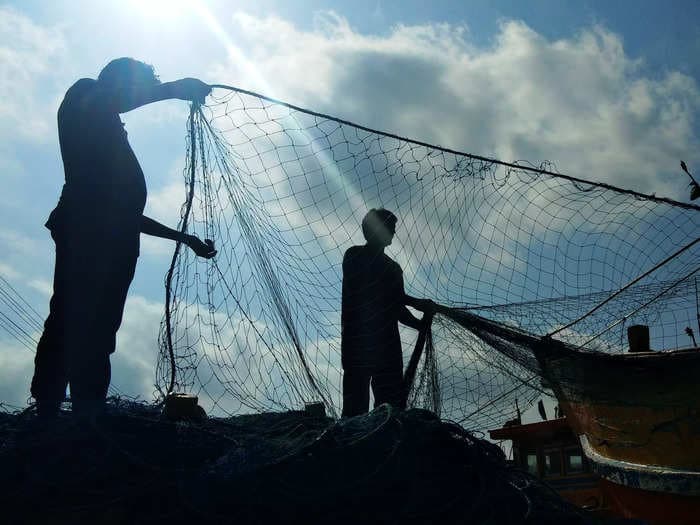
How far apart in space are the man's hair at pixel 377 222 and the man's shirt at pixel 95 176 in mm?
2272

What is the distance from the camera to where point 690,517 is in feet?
17.9

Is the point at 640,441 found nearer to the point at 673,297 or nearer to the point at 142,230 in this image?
the point at 673,297

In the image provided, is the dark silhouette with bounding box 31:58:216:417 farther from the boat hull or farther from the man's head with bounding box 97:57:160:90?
the boat hull

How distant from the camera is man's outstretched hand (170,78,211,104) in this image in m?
4.23

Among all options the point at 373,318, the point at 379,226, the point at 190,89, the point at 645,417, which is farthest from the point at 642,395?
the point at 190,89

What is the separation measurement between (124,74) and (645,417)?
500 cm

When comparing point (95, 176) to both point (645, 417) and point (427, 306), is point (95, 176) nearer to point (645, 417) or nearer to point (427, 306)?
point (427, 306)

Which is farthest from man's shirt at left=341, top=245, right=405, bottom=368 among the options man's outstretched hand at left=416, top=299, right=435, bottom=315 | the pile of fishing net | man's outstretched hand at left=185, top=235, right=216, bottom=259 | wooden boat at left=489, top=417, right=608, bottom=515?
wooden boat at left=489, top=417, right=608, bottom=515

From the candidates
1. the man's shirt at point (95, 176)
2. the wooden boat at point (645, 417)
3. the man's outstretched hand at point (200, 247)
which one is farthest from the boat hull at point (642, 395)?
the man's shirt at point (95, 176)

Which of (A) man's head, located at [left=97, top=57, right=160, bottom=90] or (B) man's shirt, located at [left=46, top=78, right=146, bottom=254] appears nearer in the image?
(B) man's shirt, located at [left=46, top=78, right=146, bottom=254]

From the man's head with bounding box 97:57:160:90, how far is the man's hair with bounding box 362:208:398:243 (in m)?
2.31

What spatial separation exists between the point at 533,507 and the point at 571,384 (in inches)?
142

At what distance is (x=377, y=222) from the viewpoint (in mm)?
5762

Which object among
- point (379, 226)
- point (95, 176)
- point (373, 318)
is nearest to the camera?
point (95, 176)
